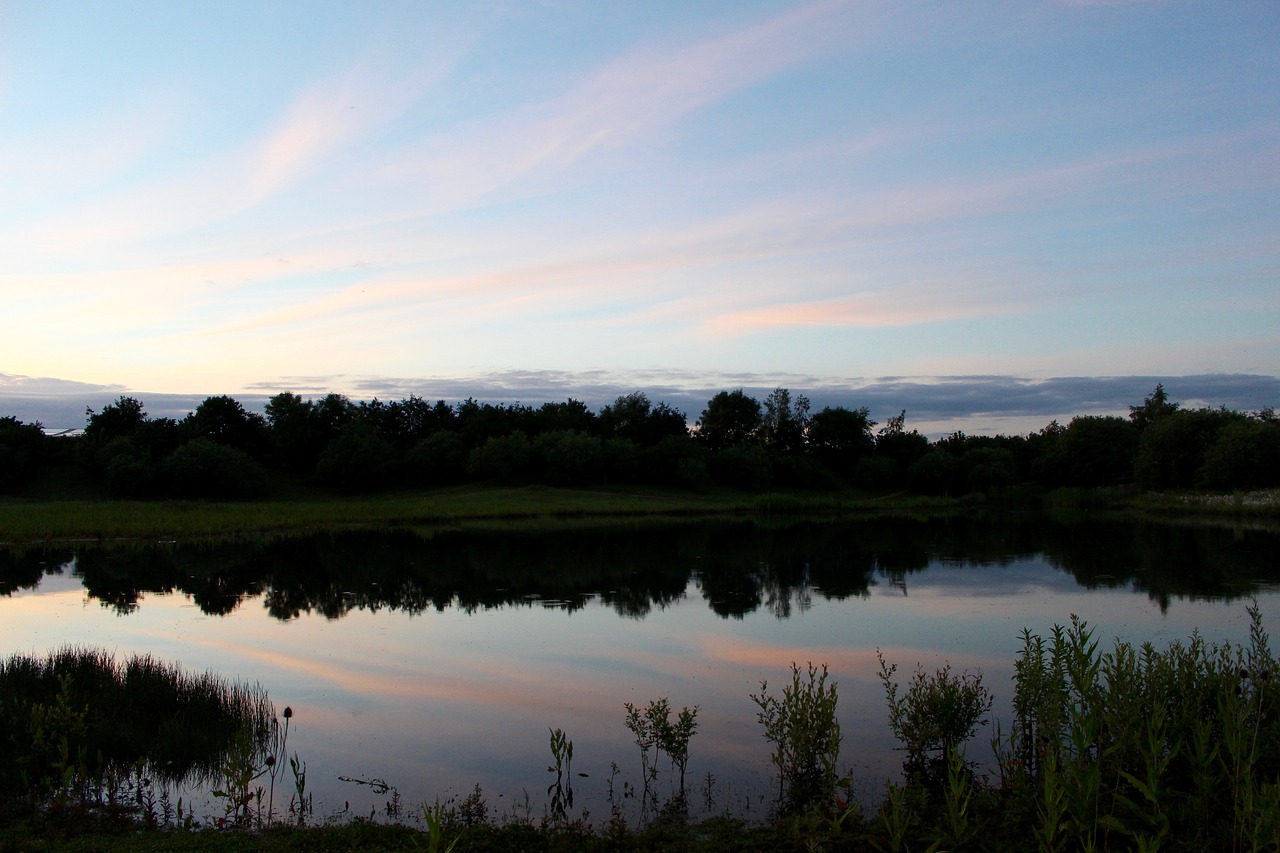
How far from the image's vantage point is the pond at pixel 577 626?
10.8 m

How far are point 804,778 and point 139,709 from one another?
875 cm

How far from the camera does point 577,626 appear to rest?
20.2 m

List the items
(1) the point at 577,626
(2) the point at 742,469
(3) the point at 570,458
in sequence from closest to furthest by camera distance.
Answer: (1) the point at 577,626, (3) the point at 570,458, (2) the point at 742,469

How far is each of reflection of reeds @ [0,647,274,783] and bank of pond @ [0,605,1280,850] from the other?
0.11 feet

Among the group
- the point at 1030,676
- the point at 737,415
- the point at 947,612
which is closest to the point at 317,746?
the point at 1030,676

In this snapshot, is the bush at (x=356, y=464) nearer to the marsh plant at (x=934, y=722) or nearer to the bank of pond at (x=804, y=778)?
the bank of pond at (x=804, y=778)

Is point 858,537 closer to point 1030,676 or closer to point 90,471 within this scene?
point 1030,676

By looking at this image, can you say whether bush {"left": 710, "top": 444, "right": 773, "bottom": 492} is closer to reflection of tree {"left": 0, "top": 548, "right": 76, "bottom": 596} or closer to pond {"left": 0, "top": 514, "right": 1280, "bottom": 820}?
pond {"left": 0, "top": 514, "right": 1280, "bottom": 820}

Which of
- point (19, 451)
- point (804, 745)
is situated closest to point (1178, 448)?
point (804, 745)

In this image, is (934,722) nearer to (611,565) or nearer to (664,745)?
(664,745)

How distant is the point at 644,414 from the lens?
105062mm

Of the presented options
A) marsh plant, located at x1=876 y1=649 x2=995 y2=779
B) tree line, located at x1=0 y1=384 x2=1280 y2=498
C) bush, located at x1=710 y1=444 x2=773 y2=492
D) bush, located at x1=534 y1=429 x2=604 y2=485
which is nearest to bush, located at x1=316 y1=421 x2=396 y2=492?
tree line, located at x1=0 y1=384 x2=1280 y2=498

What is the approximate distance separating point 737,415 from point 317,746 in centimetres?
10145

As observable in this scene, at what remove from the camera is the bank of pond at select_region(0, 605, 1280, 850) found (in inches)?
277
